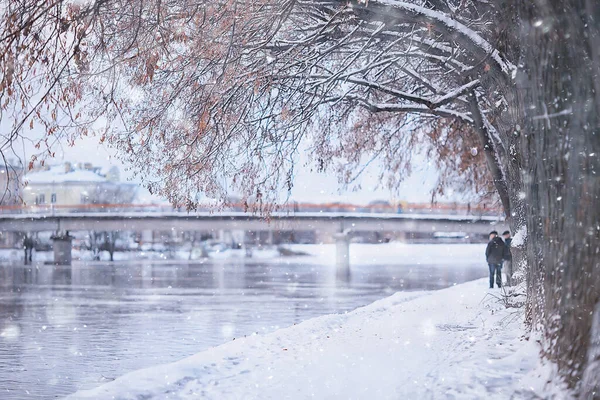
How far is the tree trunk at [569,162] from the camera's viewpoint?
284 inches

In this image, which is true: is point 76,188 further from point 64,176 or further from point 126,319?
point 126,319

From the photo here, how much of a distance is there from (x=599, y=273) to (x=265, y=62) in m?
6.53

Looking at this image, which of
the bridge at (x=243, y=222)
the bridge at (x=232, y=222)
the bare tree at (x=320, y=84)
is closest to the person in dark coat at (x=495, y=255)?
the bare tree at (x=320, y=84)

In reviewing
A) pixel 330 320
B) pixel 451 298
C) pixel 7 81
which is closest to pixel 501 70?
pixel 7 81

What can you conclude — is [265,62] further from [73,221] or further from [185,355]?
[73,221]

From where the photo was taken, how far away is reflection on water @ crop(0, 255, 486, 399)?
1368 cm

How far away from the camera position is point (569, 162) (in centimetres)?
742

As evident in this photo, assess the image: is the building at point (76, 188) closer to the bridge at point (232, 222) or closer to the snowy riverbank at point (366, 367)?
the bridge at point (232, 222)

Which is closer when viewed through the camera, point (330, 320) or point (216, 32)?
point (216, 32)

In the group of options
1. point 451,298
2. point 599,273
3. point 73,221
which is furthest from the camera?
point 73,221

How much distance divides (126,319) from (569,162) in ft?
59.9

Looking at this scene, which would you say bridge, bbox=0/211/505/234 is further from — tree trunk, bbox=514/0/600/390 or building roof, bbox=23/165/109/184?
tree trunk, bbox=514/0/600/390

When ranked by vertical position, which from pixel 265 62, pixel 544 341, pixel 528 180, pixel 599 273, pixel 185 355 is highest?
pixel 265 62

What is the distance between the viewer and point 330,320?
1712 centimetres
